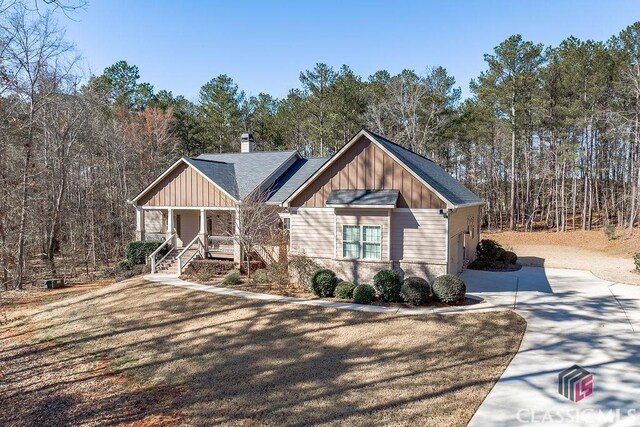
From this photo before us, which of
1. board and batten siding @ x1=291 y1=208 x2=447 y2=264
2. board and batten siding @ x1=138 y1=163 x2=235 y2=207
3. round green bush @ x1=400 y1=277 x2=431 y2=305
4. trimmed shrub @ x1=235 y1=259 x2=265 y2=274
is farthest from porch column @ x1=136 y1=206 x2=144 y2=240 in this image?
round green bush @ x1=400 y1=277 x2=431 y2=305

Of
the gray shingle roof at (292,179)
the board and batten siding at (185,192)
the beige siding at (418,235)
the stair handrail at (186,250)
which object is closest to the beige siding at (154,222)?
the board and batten siding at (185,192)

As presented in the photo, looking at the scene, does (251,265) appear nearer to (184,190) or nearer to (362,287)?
(184,190)

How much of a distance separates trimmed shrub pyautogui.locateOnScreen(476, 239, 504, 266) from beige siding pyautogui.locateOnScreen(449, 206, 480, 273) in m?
0.42

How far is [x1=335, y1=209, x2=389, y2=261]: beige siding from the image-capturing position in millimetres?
14117

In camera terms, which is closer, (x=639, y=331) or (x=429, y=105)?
(x=639, y=331)

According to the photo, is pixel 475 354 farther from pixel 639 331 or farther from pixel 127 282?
pixel 127 282

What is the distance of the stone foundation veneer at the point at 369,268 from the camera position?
13750 millimetres

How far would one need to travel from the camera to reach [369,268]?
1438 centimetres

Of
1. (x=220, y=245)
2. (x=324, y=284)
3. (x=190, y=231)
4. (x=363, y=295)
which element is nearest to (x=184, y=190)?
(x=190, y=231)

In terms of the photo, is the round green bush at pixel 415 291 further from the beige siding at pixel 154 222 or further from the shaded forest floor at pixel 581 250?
the beige siding at pixel 154 222

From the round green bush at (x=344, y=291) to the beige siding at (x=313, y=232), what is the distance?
168 centimetres

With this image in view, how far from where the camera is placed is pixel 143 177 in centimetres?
3275

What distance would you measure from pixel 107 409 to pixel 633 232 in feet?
111

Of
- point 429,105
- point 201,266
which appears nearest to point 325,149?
point 429,105
